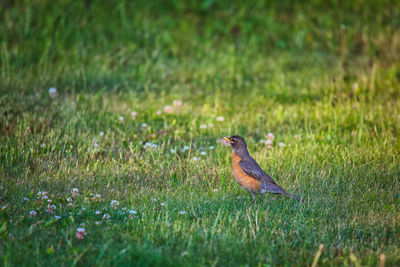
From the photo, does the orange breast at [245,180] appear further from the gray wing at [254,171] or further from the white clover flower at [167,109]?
the white clover flower at [167,109]

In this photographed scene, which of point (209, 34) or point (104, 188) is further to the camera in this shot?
point (209, 34)

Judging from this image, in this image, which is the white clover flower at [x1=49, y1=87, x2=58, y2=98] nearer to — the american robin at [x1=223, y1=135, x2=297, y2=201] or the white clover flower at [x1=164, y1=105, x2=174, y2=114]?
the white clover flower at [x1=164, y1=105, x2=174, y2=114]

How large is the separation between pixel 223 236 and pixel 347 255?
1058mm

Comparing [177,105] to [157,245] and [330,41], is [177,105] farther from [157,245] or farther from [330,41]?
[330,41]

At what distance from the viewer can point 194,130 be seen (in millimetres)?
7332

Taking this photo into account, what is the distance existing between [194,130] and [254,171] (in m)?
2.22

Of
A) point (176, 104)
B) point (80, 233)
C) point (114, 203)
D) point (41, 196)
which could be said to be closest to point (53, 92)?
point (176, 104)

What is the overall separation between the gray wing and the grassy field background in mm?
237

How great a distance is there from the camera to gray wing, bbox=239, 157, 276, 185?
520cm

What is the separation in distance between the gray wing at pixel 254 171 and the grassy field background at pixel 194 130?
0.78 ft

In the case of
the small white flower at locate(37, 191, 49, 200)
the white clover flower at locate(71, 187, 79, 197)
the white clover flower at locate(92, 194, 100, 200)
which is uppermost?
the small white flower at locate(37, 191, 49, 200)

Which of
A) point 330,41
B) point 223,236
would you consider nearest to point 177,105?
point 223,236

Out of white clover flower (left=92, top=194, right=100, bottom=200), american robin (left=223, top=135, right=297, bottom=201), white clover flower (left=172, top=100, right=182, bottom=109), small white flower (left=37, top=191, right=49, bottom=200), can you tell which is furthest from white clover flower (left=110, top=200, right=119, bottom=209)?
white clover flower (left=172, top=100, right=182, bottom=109)

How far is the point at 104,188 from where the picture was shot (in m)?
5.28
